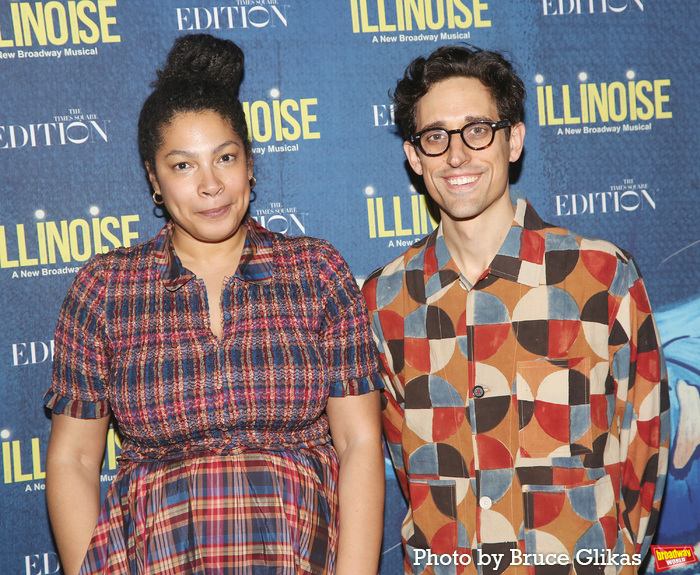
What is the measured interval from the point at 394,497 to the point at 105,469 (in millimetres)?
950

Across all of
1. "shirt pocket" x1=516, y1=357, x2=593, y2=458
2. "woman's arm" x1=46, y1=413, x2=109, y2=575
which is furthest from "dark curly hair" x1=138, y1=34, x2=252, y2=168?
"shirt pocket" x1=516, y1=357, x2=593, y2=458

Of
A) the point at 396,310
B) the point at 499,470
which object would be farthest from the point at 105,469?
the point at 499,470

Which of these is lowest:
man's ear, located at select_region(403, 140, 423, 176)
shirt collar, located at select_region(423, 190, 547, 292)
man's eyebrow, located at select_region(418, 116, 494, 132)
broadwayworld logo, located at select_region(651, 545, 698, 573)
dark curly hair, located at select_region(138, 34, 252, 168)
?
broadwayworld logo, located at select_region(651, 545, 698, 573)

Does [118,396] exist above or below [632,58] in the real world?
below

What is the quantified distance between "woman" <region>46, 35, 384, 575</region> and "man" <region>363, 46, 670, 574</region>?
205 mm

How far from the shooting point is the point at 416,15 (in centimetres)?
220

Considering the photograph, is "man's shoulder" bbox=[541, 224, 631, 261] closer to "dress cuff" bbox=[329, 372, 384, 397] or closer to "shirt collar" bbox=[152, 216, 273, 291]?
"dress cuff" bbox=[329, 372, 384, 397]

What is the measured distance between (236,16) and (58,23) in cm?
55

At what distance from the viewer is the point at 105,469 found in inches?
86.1

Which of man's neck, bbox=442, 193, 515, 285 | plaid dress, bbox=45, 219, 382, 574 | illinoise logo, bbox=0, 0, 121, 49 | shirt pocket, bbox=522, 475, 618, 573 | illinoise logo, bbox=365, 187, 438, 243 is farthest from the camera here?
illinoise logo, bbox=365, 187, 438, 243

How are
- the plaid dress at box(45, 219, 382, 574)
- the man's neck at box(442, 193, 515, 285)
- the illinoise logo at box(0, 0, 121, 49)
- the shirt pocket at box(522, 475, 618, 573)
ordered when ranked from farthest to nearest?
the illinoise logo at box(0, 0, 121, 49)
the man's neck at box(442, 193, 515, 285)
the shirt pocket at box(522, 475, 618, 573)
the plaid dress at box(45, 219, 382, 574)

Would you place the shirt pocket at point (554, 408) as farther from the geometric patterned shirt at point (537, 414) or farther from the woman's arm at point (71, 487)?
the woman's arm at point (71, 487)

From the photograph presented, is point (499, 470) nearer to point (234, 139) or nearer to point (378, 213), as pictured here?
point (378, 213)

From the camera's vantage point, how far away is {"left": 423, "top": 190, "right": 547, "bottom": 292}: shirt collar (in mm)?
1761
